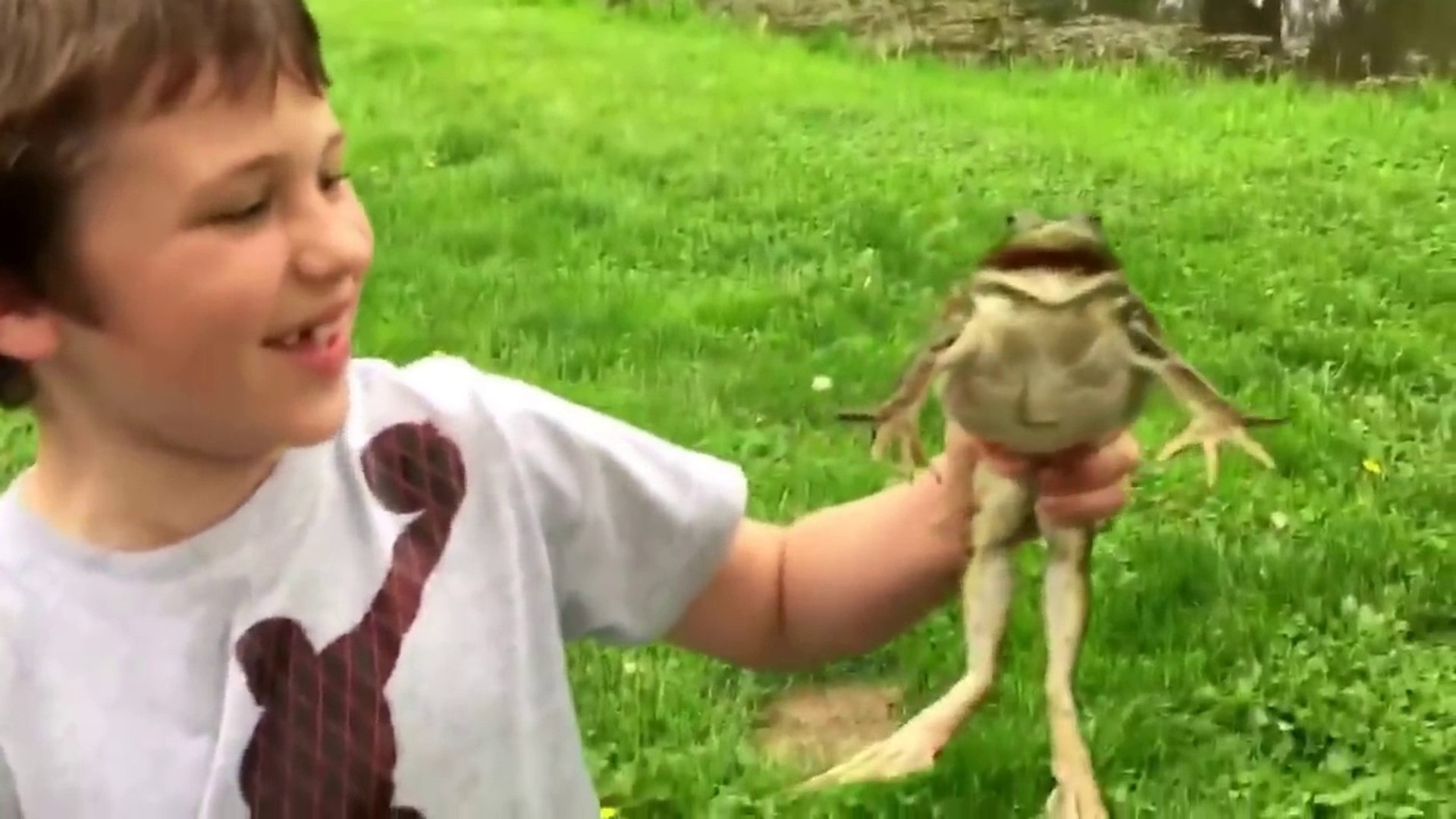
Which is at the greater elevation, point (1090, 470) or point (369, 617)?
point (1090, 470)

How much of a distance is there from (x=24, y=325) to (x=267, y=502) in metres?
0.18

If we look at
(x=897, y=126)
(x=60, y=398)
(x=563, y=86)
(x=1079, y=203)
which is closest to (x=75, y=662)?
(x=60, y=398)

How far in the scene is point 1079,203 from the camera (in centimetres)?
419

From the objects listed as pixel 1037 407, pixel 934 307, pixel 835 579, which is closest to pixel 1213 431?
pixel 1037 407

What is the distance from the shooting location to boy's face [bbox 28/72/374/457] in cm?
108

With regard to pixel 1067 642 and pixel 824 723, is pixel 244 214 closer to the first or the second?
pixel 1067 642

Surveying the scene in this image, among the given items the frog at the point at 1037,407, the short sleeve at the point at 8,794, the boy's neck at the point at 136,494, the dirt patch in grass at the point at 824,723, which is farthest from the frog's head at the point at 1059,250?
the dirt patch in grass at the point at 824,723

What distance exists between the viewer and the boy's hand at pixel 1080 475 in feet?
3.71

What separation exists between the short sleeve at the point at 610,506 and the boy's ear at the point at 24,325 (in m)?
0.29

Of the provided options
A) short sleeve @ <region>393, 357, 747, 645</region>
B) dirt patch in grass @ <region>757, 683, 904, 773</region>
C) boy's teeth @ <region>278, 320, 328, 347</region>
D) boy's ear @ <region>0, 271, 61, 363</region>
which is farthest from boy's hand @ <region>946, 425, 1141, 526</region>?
dirt patch in grass @ <region>757, 683, 904, 773</region>

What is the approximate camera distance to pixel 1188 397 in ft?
3.69

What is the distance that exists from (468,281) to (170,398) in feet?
9.27

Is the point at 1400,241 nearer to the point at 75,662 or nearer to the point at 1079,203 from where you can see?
the point at 1079,203

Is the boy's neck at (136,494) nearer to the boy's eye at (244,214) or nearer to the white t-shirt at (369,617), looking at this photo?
the white t-shirt at (369,617)
